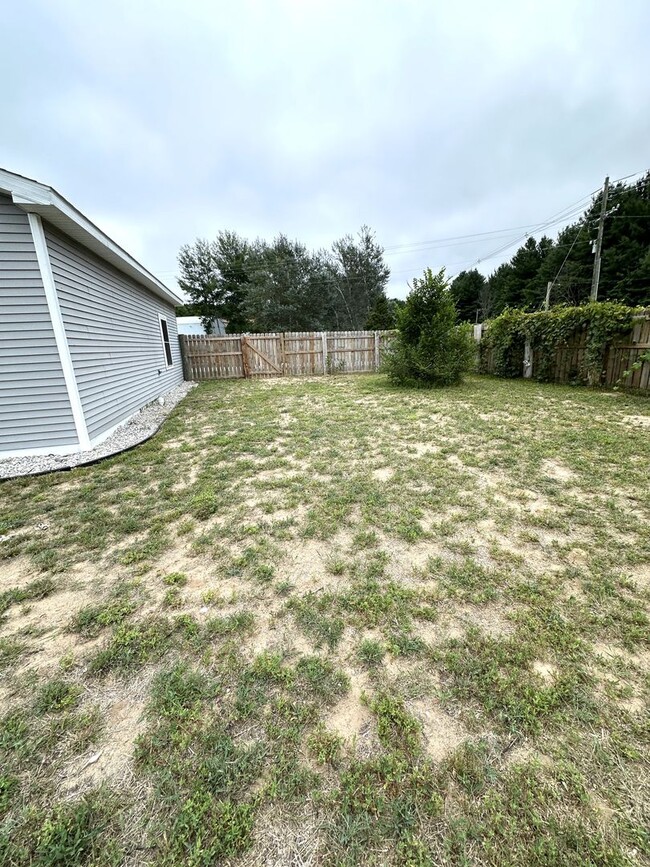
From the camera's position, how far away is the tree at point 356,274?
20578mm

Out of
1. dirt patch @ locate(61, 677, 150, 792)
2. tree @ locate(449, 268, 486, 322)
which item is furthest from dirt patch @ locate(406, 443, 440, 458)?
tree @ locate(449, 268, 486, 322)

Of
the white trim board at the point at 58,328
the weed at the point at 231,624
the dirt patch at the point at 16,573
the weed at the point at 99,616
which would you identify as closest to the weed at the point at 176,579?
the weed at the point at 99,616

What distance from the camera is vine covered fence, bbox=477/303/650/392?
20.5ft

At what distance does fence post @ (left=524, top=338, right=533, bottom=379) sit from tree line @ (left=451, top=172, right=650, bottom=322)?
290 inches

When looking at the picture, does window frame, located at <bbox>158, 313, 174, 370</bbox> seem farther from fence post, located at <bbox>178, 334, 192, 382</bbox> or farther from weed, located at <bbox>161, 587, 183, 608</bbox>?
weed, located at <bbox>161, 587, 183, 608</bbox>

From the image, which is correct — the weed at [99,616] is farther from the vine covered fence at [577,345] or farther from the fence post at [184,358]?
the fence post at [184,358]

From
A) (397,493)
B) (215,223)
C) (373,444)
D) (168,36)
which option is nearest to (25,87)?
(168,36)

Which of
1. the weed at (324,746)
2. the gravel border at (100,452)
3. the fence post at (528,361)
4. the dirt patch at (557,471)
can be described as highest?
the fence post at (528,361)

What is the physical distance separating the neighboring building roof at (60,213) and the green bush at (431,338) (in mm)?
5644

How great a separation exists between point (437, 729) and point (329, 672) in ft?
1.45

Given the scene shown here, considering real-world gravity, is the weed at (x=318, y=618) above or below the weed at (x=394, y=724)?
above

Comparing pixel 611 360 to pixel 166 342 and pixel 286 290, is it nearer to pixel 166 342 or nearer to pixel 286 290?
pixel 166 342

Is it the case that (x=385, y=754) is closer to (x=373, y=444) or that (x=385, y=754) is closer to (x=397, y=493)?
(x=397, y=493)

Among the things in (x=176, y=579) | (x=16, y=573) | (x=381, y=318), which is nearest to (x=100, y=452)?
(x=16, y=573)
